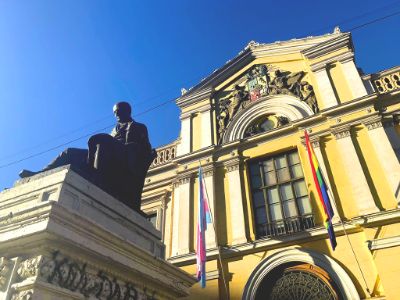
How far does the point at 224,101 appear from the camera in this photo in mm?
12828

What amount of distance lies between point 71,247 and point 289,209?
7.57m

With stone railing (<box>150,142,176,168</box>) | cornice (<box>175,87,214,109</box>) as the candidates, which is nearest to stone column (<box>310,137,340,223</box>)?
cornice (<box>175,87,214,109</box>)

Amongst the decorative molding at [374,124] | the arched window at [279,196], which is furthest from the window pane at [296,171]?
the decorative molding at [374,124]

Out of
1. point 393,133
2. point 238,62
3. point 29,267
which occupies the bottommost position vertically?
point 29,267

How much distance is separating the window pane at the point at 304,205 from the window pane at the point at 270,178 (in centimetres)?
103

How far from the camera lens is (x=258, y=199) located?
1005 cm

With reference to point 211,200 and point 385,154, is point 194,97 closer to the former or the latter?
point 211,200

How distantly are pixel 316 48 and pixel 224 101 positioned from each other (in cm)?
369

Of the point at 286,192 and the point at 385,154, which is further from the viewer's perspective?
the point at 286,192

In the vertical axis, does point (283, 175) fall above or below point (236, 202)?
above

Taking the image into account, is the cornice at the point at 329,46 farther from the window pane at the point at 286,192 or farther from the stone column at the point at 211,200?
the stone column at the point at 211,200

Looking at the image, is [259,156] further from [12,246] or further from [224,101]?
[12,246]

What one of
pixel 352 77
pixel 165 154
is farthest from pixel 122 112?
pixel 352 77

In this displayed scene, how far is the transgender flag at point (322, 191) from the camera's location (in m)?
7.41
